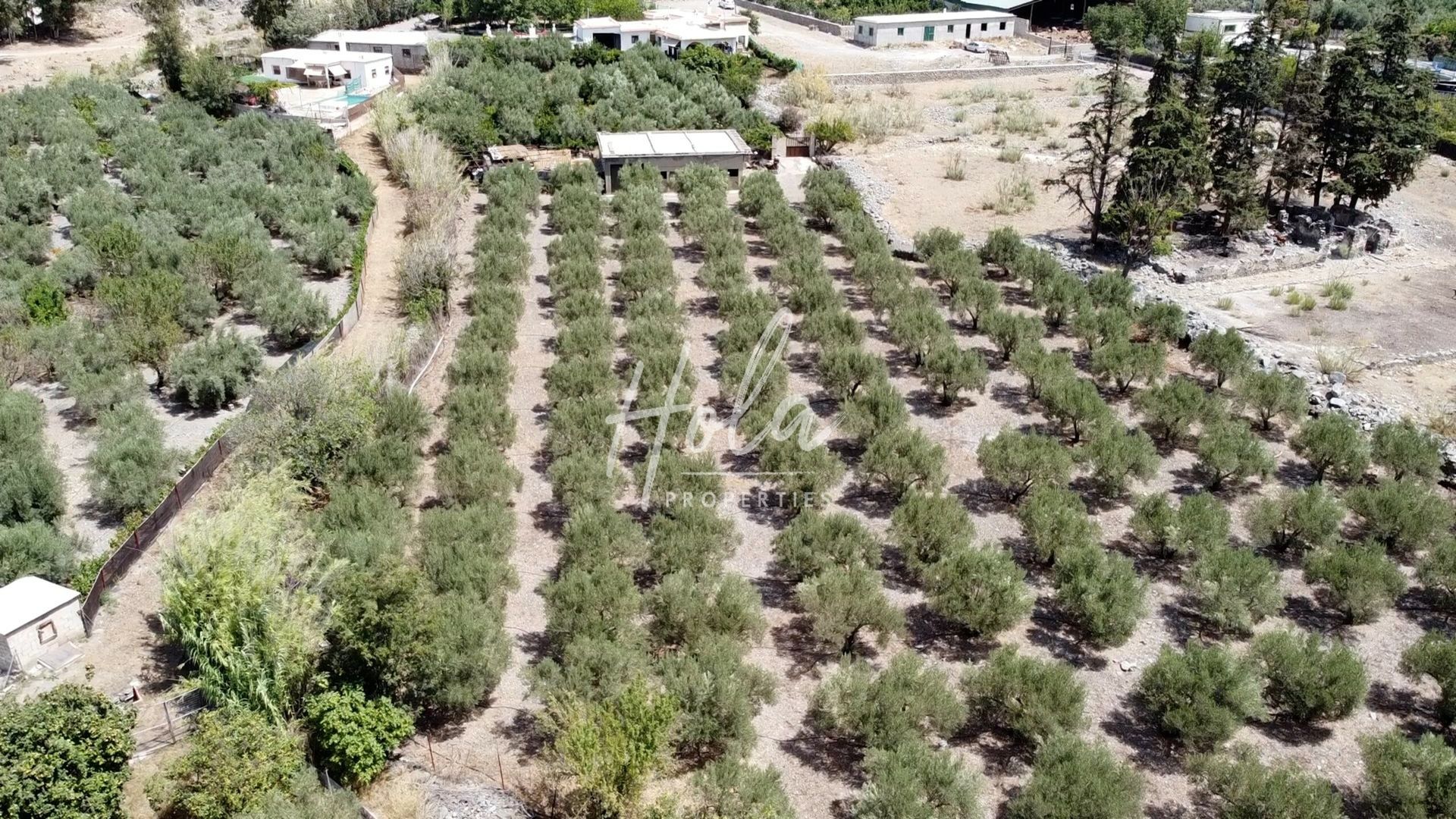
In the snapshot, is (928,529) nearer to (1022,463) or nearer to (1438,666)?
(1022,463)

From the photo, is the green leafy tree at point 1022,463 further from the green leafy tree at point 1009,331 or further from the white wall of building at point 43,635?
the white wall of building at point 43,635

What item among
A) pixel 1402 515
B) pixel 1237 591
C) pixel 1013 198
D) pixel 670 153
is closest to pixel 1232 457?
pixel 1402 515

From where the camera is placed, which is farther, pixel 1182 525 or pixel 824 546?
pixel 1182 525

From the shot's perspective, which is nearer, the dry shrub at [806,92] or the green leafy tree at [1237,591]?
the green leafy tree at [1237,591]

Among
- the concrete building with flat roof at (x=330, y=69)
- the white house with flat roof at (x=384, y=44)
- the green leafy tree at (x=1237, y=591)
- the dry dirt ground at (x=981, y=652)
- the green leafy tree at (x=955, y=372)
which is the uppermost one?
the white house with flat roof at (x=384, y=44)

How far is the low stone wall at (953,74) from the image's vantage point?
64125 mm

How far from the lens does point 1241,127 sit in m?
38.0

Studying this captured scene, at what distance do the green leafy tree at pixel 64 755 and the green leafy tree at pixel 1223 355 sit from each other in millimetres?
25508

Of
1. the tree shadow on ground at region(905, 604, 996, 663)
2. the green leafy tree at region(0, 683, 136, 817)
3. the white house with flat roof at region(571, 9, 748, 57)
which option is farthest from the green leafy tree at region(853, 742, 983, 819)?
the white house with flat roof at region(571, 9, 748, 57)

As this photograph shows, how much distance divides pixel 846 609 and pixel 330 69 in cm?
5152

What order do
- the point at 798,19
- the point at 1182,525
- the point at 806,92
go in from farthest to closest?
1. the point at 798,19
2. the point at 806,92
3. the point at 1182,525

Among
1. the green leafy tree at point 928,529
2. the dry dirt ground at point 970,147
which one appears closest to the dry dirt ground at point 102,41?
the dry dirt ground at point 970,147

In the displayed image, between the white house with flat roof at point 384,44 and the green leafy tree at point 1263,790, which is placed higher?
the white house with flat roof at point 384,44

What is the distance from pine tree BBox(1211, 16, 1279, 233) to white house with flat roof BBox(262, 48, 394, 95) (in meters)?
43.4
